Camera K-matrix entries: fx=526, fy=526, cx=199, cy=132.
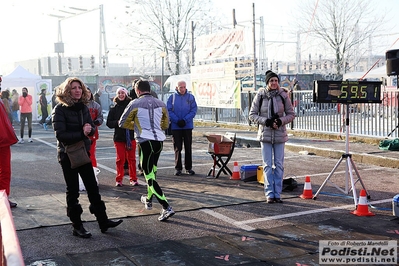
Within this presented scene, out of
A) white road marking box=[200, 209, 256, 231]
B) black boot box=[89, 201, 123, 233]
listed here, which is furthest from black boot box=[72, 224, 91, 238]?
white road marking box=[200, 209, 256, 231]

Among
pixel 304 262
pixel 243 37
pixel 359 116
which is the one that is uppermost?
pixel 243 37

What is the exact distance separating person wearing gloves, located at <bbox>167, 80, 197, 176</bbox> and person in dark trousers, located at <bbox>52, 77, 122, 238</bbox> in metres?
4.53

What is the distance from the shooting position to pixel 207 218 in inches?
291

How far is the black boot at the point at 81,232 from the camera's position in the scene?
21.4ft

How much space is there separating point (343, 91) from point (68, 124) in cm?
434

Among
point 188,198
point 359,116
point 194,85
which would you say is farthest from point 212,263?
point 194,85

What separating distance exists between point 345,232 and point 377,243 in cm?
52

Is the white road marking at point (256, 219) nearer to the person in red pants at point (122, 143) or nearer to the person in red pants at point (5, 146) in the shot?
the person in red pants at point (122, 143)

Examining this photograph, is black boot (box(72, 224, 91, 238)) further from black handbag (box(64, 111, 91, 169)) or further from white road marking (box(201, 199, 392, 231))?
white road marking (box(201, 199, 392, 231))

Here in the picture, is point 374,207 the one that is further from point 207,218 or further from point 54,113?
point 54,113

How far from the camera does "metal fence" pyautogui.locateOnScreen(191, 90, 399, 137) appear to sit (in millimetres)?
14547

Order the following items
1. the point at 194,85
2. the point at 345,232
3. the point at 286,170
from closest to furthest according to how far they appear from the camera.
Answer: the point at 345,232 → the point at 286,170 → the point at 194,85

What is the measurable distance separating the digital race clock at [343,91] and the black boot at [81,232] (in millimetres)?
4156

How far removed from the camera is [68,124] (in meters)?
6.56
